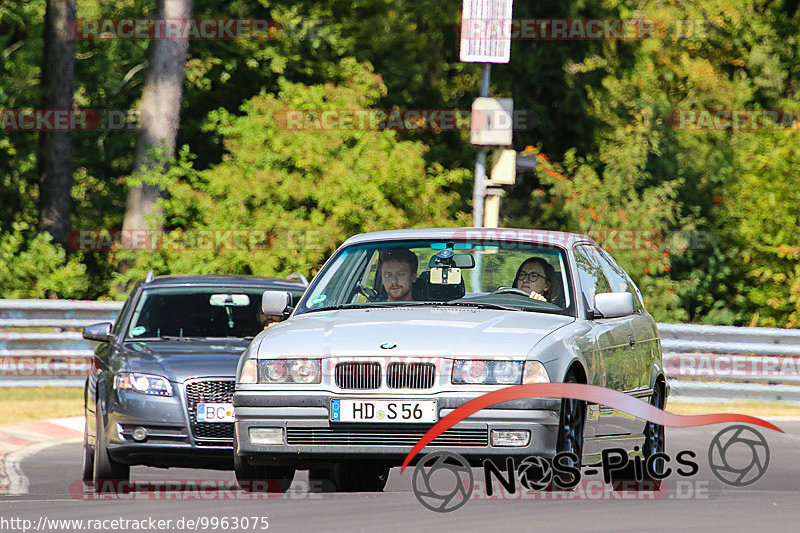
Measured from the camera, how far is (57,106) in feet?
101

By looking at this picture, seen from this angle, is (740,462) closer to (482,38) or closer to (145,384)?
(145,384)

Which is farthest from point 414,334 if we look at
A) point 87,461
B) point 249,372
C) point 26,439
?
point 26,439

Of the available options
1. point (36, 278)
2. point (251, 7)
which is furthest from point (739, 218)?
point (36, 278)

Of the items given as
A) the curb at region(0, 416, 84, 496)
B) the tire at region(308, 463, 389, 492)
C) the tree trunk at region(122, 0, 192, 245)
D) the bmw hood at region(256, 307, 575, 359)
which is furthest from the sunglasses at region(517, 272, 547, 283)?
the tree trunk at region(122, 0, 192, 245)

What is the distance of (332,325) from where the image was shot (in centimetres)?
827

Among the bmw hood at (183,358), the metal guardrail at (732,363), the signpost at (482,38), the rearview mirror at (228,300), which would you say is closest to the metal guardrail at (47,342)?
the signpost at (482,38)

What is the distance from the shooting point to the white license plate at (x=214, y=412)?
10570mm

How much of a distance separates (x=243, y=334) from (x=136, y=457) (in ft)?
5.97

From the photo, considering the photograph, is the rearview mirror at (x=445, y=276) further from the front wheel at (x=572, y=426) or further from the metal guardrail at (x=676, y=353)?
the metal guardrail at (x=676, y=353)

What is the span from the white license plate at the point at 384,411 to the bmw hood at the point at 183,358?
10.1ft

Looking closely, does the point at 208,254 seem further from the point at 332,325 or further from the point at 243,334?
the point at 332,325

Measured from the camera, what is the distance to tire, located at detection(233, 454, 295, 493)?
826 centimetres

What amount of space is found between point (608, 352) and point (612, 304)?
34 cm

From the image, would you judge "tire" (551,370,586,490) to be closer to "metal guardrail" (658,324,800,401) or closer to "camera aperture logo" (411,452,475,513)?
"camera aperture logo" (411,452,475,513)
